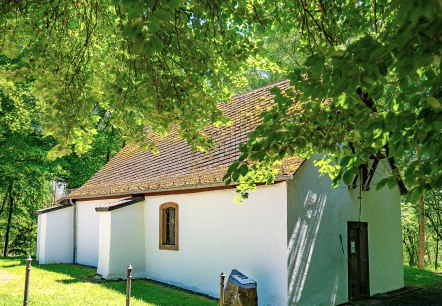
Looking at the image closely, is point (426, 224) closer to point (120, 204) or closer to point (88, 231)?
point (88, 231)


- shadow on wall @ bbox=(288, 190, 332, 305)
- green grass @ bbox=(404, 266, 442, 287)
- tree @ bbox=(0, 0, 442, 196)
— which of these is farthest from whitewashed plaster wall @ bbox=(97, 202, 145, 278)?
green grass @ bbox=(404, 266, 442, 287)

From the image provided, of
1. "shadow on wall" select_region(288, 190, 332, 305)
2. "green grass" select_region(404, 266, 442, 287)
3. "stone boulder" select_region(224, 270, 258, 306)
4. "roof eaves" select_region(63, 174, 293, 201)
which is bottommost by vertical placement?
"green grass" select_region(404, 266, 442, 287)

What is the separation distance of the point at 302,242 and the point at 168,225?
4907 millimetres

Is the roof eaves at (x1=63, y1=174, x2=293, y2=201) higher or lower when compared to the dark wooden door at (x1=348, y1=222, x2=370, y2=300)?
higher

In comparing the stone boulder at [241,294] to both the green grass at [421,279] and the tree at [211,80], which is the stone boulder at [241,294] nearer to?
the tree at [211,80]

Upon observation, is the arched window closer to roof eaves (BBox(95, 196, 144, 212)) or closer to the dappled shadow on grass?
roof eaves (BBox(95, 196, 144, 212))

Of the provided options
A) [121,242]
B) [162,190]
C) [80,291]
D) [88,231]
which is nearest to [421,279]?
[162,190]

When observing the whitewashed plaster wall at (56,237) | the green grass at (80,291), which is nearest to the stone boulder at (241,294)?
the green grass at (80,291)

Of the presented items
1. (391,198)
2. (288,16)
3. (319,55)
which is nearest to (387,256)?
(391,198)

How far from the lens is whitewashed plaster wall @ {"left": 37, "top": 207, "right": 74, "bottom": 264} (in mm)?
17047

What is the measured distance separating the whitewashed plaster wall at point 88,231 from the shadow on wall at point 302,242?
8647mm

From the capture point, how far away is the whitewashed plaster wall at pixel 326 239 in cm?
938

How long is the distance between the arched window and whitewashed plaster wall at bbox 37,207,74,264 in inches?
256

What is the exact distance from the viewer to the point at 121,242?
13.3m
